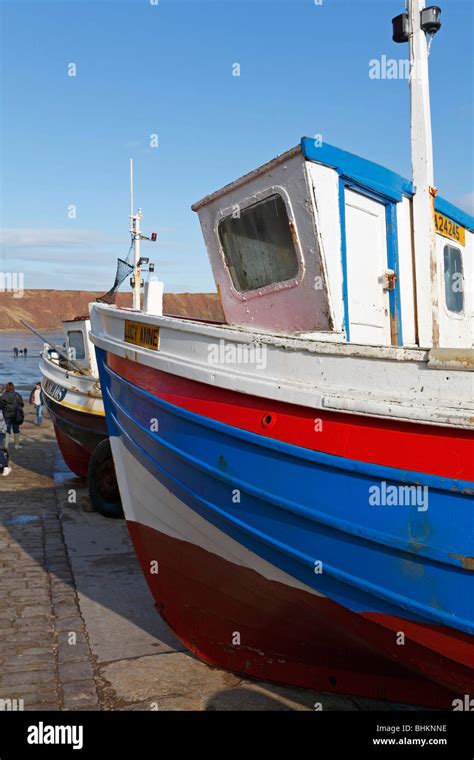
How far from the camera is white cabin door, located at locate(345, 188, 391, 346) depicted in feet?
14.1

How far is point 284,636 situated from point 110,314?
2840 mm

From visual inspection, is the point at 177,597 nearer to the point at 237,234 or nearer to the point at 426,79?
the point at 237,234

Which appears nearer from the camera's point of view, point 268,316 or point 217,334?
point 217,334

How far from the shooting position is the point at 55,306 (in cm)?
15625

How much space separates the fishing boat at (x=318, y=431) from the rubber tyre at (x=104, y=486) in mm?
3967

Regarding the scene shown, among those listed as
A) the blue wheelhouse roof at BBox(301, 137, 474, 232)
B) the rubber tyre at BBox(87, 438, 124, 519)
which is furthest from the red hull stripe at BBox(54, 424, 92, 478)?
the blue wheelhouse roof at BBox(301, 137, 474, 232)

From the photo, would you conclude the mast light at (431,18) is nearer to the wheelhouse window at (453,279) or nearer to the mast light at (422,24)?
the mast light at (422,24)

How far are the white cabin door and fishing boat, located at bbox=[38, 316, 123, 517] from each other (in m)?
5.95

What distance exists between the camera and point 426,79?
4.60 meters

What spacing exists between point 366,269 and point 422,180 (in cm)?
91

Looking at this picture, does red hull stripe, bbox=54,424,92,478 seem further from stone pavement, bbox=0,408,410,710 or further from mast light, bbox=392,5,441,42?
mast light, bbox=392,5,441,42

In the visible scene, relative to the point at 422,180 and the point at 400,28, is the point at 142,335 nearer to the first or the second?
the point at 422,180

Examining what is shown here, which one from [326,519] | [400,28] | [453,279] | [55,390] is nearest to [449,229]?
[453,279]
